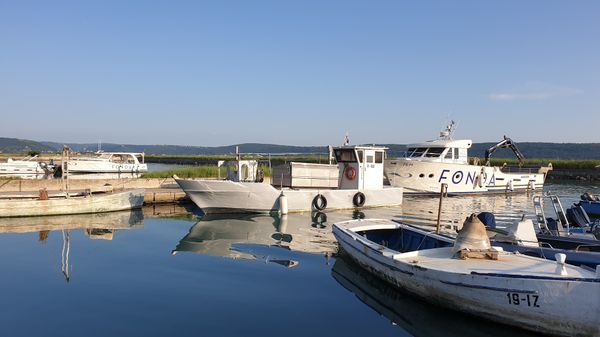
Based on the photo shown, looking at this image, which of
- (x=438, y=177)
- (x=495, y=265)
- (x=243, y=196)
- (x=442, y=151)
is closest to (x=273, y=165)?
(x=442, y=151)

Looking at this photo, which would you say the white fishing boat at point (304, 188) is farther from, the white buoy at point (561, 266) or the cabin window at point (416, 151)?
the white buoy at point (561, 266)

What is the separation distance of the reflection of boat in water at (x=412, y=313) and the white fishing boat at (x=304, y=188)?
955 cm

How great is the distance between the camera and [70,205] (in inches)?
746

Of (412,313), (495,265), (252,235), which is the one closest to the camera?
(495,265)

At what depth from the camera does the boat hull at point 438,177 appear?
28078mm

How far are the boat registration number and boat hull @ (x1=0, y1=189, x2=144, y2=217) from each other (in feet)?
57.2

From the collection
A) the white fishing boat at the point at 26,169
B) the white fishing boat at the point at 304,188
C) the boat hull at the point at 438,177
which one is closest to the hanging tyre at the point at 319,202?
the white fishing boat at the point at 304,188

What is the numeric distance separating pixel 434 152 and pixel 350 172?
31.3 feet

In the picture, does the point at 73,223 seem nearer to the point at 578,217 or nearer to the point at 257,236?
the point at 257,236

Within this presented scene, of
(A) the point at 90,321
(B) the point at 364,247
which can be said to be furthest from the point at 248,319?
(B) the point at 364,247

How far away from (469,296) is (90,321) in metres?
6.49

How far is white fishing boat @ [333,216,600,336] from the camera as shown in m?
6.61

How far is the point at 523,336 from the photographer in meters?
7.16

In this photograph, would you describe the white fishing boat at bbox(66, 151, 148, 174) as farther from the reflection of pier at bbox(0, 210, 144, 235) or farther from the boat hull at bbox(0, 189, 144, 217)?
the reflection of pier at bbox(0, 210, 144, 235)
